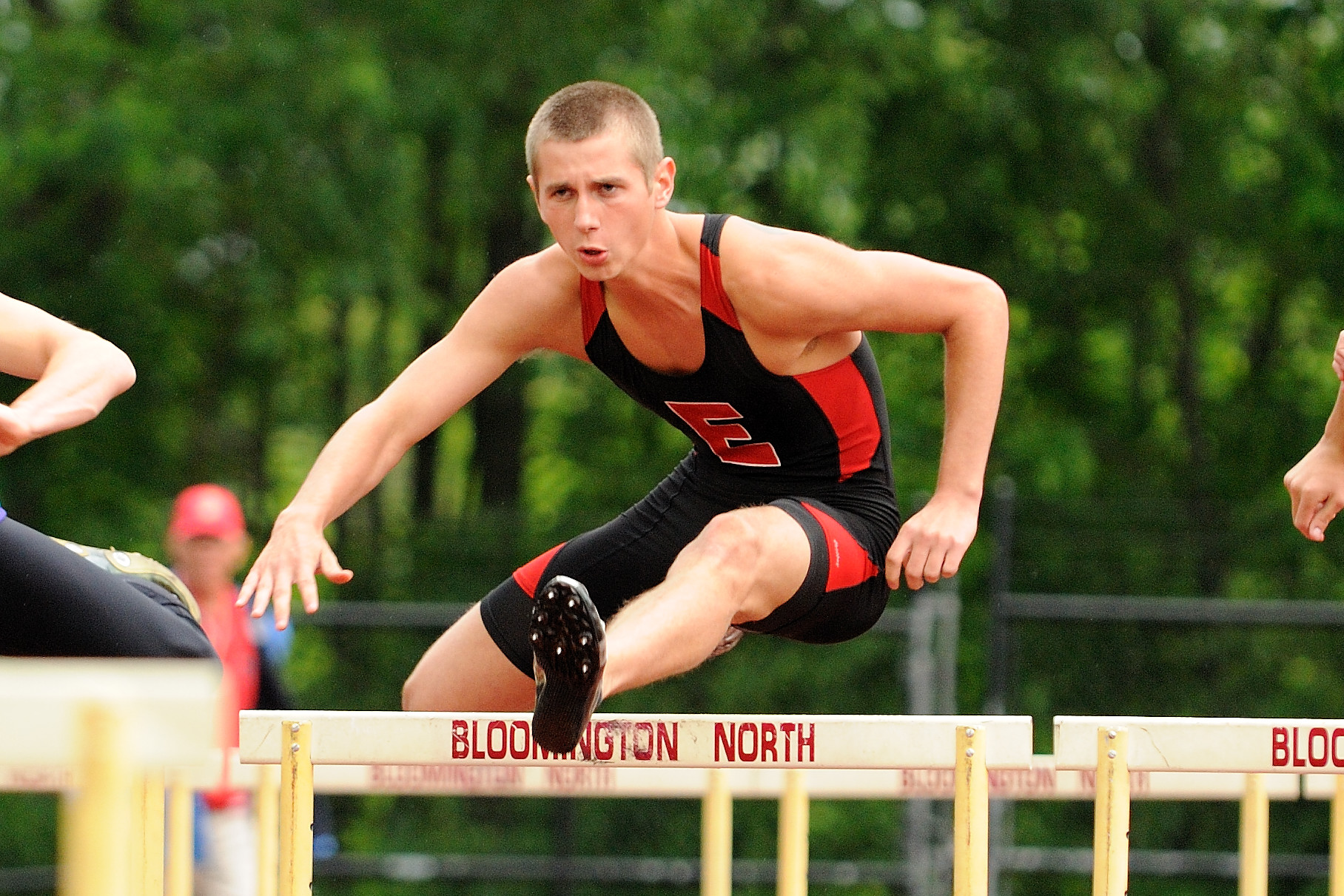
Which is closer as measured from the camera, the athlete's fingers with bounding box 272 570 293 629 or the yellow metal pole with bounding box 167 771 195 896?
the athlete's fingers with bounding box 272 570 293 629

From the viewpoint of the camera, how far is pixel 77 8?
13547mm

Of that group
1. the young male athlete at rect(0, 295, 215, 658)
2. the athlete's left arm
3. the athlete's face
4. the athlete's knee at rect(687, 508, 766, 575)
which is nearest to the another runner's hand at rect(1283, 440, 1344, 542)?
the athlete's left arm

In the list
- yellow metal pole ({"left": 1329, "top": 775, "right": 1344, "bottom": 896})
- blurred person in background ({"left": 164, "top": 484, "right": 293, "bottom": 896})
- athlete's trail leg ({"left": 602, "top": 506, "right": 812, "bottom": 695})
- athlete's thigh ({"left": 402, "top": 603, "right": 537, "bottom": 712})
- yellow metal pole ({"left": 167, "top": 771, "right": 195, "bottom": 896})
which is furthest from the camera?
blurred person in background ({"left": 164, "top": 484, "right": 293, "bottom": 896})

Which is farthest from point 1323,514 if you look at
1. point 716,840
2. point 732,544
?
point 716,840

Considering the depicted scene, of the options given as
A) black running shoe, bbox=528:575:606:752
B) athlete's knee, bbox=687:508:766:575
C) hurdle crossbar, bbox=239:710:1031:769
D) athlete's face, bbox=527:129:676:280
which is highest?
athlete's face, bbox=527:129:676:280

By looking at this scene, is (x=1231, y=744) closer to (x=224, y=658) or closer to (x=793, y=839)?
(x=793, y=839)

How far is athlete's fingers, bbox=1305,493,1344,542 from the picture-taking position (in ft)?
12.4

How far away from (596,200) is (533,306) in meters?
0.41

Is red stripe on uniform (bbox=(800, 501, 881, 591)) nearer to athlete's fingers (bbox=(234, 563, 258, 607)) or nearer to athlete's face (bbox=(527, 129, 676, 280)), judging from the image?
athlete's face (bbox=(527, 129, 676, 280))

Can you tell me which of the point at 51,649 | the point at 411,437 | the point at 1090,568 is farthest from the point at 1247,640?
the point at 51,649

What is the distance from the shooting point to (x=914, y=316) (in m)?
3.72

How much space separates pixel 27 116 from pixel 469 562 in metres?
4.64

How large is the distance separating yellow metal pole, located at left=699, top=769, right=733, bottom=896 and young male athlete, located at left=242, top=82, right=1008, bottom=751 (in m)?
0.48

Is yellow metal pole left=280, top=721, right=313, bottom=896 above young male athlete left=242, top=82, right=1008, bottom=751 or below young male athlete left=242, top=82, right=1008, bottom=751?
below
